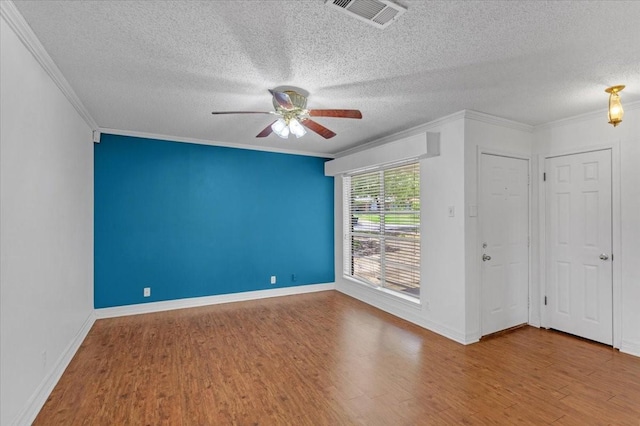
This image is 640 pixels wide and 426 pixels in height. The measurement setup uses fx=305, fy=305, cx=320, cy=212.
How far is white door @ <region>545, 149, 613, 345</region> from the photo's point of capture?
337 centimetres

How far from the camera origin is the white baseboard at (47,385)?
207 centimetres

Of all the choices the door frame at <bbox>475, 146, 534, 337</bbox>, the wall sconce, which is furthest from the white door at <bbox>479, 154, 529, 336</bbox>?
the wall sconce

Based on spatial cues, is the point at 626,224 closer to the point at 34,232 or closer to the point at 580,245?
the point at 580,245

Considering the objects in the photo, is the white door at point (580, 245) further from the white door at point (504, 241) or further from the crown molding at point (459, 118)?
the crown molding at point (459, 118)

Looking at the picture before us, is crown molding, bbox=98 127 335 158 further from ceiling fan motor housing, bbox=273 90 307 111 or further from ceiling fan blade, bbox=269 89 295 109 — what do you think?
ceiling fan blade, bbox=269 89 295 109

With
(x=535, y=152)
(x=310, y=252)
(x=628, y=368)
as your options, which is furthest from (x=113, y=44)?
(x=628, y=368)

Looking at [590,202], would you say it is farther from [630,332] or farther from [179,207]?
[179,207]

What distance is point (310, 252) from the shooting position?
576 centimetres

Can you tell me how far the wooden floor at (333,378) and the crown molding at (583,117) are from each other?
2.54 m

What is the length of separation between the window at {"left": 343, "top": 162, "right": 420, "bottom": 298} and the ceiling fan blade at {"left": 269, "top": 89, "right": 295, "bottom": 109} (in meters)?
2.20

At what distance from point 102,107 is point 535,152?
529cm

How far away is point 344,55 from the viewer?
2.25m

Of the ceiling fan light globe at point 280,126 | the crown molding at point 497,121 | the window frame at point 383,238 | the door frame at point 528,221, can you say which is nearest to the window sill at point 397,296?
the window frame at point 383,238

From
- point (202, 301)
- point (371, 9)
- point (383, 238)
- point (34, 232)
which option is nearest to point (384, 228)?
point (383, 238)
